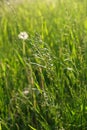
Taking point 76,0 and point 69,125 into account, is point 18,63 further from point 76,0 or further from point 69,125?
point 76,0

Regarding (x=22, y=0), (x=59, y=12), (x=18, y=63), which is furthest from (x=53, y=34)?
(x=22, y=0)

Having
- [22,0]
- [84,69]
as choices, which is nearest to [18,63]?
[84,69]

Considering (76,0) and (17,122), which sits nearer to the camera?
(17,122)

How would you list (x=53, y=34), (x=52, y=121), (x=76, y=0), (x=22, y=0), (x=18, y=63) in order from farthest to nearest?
(x=22, y=0), (x=76, y=0), (x=53, y=34), (x=18, y=63), (x=52, y=121)

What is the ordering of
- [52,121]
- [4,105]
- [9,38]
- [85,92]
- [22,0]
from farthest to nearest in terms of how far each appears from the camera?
1. [22,0]
2. [9,38]
3. [4,105]
4. [52,121]
5. [85,92]

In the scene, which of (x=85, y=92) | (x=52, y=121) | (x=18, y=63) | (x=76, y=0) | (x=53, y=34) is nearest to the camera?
(x=85, y=92)

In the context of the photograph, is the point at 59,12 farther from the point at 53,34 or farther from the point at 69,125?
the point at 69,125

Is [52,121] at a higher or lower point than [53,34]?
lower

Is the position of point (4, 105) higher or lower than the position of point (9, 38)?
lower

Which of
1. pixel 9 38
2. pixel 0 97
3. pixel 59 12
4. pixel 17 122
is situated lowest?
pixel 17 122
